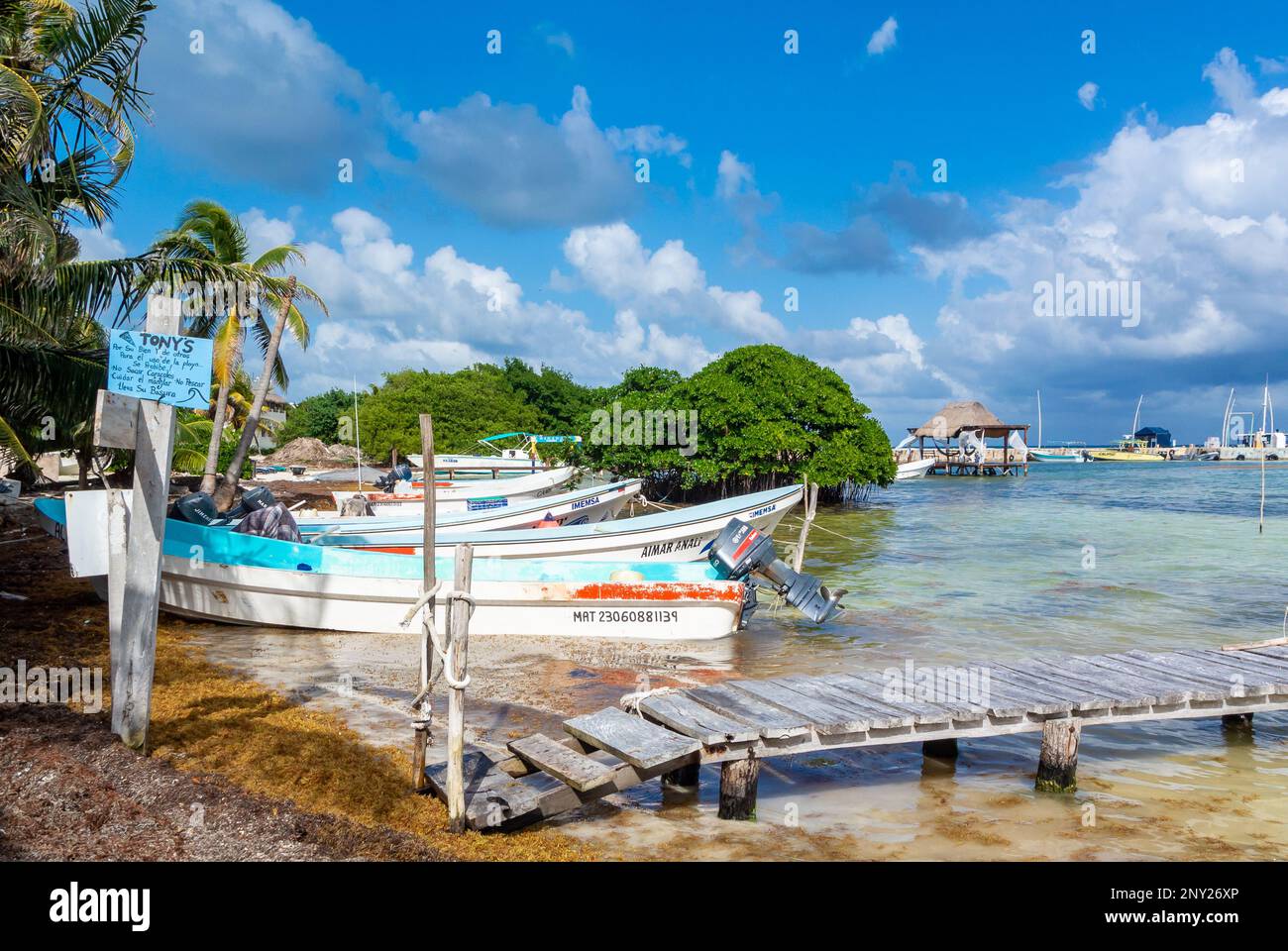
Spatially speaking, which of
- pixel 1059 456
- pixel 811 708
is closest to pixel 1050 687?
pixel 811 708

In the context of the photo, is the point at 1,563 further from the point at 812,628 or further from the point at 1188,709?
the point at 1188,709

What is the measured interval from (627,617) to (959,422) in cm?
6972

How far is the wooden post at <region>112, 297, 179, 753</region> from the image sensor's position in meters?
5.51

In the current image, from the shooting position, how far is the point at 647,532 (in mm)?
14000

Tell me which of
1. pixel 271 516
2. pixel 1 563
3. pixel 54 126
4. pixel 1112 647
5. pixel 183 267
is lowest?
pixel 1112 647

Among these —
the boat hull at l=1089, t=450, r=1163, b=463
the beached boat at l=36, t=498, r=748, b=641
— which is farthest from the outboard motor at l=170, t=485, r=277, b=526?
the boat hull at l=1089, t=450, r=1163, b=463

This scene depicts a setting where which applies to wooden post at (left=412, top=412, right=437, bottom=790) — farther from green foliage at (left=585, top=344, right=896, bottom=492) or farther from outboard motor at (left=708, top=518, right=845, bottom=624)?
green foliage at (left=585, top=344, right=896, bottom=492)

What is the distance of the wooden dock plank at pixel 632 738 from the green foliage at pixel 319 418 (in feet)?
179

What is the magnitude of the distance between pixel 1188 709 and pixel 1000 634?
602cm

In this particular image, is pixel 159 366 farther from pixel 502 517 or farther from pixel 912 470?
pixel 912 470

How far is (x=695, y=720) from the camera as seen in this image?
5.89 meters

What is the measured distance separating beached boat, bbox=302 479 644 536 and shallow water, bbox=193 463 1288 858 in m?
5.08
